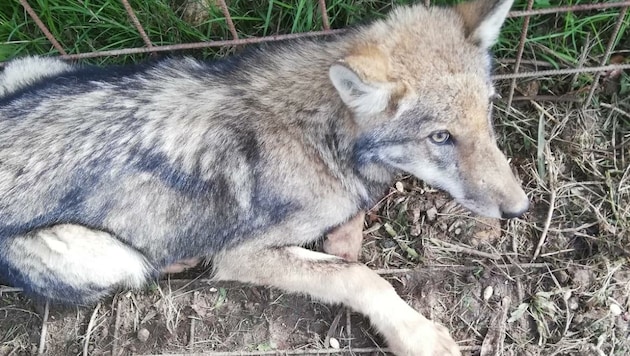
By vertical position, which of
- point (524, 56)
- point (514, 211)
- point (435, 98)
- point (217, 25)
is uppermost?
point (217, 25)

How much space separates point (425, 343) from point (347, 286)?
509 mm

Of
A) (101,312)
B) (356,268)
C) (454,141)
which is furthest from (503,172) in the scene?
(101,312)

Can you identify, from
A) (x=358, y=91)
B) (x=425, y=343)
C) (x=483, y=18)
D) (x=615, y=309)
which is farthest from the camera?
(x=615, y=309)

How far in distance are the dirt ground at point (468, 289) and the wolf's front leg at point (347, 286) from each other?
0.23 meters

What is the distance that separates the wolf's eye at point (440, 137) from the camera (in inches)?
118

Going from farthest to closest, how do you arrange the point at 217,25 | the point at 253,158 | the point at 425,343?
the point at 217,25
the point at 425,343
the point at 253,158

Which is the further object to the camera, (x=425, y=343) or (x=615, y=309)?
(x=615, y=309)

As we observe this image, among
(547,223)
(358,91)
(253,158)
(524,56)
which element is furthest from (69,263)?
(524,56)

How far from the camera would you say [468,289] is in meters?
3.85

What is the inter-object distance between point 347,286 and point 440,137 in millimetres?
1030

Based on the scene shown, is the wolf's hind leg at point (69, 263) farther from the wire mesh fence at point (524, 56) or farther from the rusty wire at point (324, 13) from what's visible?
the rusty wire at point (324, 13)

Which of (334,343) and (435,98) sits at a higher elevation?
(435,98)

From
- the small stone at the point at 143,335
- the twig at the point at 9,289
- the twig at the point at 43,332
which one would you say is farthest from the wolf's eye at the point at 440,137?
the twig at the point at 9,289

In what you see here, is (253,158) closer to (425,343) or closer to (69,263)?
(69,263)
